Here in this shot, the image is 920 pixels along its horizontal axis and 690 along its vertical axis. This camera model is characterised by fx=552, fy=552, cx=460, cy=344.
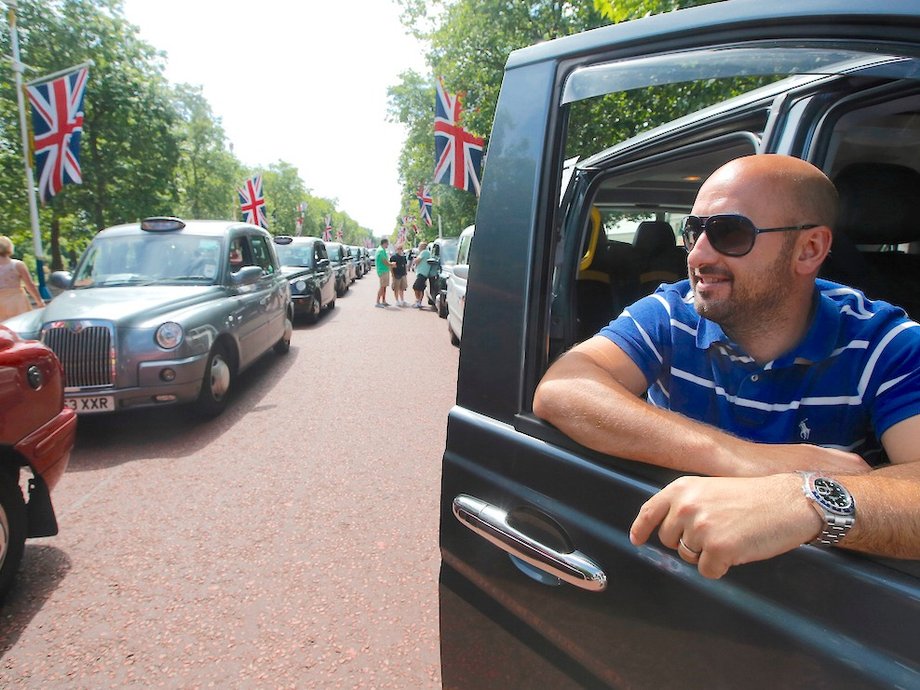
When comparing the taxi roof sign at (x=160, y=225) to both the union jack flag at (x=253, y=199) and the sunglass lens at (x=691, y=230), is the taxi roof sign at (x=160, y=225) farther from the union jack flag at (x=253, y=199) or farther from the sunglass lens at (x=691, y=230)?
the union jack flag at (x=253, y=199)

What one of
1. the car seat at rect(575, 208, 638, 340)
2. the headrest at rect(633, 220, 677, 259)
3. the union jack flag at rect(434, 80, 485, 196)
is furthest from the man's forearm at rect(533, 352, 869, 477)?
the union jack flag at rect(434, 80, 485, 196)

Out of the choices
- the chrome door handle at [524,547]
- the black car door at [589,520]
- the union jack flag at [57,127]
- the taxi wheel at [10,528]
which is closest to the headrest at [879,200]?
the black car door at [589,520]

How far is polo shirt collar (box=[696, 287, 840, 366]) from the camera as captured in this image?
123cm

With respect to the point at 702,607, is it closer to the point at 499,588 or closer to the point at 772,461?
the point at 772,461

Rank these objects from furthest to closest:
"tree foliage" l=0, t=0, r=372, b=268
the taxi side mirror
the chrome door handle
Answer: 1. "tree foliage" l=0, t=0, r=372, b=268
2. the taxi side mirror
3. the chrome door handle

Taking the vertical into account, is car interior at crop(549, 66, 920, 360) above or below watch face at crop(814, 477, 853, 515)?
above

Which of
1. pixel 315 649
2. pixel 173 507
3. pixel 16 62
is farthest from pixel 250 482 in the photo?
pixel 16 62

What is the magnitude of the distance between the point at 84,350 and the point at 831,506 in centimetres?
524

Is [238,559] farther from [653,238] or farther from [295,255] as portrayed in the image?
[295,255]

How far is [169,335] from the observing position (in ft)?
15.8

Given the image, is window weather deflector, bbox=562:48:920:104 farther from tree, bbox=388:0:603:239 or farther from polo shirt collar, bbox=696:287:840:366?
tree, bbox=388:0:603:239

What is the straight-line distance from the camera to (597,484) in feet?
3.70

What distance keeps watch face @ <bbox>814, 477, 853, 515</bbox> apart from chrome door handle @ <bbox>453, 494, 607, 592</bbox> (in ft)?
1.38

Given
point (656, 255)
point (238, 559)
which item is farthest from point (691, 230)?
point (238, 559)
